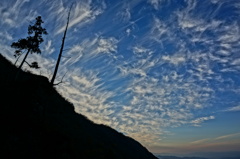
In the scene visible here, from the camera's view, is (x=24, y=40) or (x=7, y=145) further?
(x=24, y=40)

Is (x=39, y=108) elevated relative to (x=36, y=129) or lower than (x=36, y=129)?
elevated

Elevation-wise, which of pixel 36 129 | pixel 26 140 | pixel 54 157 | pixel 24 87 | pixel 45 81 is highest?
pixel 45 81

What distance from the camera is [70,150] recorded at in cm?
1453

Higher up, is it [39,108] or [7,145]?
[39,108]

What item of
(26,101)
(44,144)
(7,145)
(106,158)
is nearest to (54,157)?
(44,144)

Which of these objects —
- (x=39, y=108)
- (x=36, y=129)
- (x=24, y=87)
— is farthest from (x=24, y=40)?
(x=36, y=129)

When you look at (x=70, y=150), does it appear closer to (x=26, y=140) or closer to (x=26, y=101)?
(x=26, y=140)

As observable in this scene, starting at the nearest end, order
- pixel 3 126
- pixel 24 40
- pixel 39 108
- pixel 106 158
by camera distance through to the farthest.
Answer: pixel 3 126 < pixel 39 108 < pixel 106 158 < pixel 24 40

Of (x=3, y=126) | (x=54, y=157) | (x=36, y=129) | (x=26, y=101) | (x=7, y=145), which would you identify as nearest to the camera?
(x=7, y=145)

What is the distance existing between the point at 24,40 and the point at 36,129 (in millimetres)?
18553

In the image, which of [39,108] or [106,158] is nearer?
[39,108]

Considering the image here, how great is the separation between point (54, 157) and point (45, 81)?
14.3 m

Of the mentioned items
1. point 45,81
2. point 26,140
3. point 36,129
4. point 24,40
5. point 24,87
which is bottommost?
point 26,140

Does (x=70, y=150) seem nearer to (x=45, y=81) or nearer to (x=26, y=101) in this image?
(x=26, y=101)
